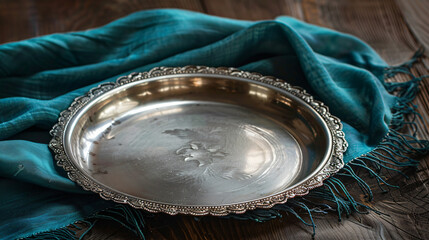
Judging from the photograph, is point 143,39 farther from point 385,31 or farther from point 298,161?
point 385,31

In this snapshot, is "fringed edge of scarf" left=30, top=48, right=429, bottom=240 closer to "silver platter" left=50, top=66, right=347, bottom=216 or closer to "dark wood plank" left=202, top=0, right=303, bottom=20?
"silver platter" left=50, top=66, right=347, bottom=216

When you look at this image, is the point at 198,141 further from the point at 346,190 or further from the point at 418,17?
the point at 418,17

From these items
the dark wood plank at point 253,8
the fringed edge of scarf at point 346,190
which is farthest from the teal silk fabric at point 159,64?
the dark wood plank at point 253,8

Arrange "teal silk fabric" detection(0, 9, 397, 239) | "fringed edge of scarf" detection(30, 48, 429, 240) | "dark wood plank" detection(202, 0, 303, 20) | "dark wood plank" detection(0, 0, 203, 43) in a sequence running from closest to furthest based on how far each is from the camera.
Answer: "fringed edge of scarf" detection(30, 48, 429, 240) → "teal silk fabric" detection(0, 9, 397, 239) → "dark wood plank" detection(0, 0, 203, 43) → "dark wood plank" detection(202, 0, 303, 20)

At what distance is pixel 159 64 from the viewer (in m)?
1.18

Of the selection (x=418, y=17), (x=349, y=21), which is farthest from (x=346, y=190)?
(x=418, y=17)

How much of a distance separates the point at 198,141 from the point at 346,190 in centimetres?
30

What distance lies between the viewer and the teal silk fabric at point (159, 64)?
35.9 inches

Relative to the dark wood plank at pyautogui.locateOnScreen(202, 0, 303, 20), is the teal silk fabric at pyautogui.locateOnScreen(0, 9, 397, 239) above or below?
below

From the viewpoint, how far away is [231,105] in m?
1.14

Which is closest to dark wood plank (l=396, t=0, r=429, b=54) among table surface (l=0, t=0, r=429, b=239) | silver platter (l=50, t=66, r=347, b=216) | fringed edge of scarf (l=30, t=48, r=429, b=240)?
table surface (l=0, t=0, r=429, b=239)

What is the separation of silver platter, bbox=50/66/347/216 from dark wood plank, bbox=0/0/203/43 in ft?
1.37

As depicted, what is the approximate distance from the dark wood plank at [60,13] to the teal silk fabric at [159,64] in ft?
0.75

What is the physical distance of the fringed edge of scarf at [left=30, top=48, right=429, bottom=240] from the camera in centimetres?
79
